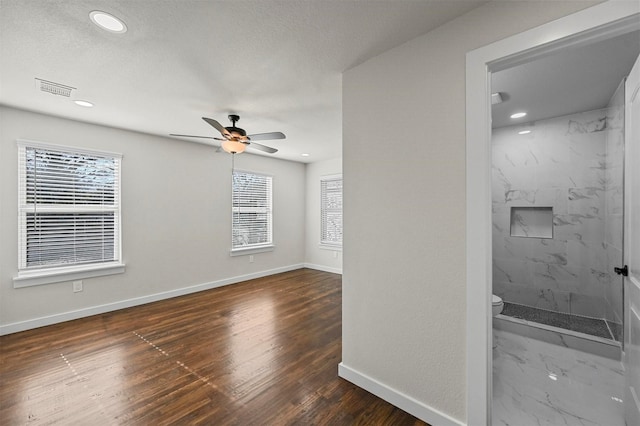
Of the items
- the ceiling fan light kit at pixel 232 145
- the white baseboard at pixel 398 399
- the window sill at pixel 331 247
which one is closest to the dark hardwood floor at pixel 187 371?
the white baseboard at pixel 398 399

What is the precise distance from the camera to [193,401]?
6.32 ft

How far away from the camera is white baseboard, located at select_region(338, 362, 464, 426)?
65.7 inches

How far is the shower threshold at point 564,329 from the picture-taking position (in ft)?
8.26

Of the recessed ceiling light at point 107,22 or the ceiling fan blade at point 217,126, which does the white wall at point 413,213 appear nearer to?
the ceiling fan blade at point 217,126

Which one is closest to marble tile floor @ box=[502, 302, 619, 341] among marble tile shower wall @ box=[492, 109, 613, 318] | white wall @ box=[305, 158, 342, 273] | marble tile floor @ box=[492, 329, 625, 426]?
marble tile shower wall @ box=[492, 109, 613, 318]

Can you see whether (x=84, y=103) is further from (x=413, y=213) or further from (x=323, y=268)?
(x=323, y=268)

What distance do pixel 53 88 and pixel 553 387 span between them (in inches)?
194

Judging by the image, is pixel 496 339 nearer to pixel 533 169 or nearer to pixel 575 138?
pixel 533 169

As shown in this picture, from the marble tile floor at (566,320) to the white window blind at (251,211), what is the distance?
435 cm

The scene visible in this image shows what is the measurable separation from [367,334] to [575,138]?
3.43m

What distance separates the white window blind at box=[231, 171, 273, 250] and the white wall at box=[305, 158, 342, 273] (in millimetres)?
1053

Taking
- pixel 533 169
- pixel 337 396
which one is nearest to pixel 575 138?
pixel 533 169

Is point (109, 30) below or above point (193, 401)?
above

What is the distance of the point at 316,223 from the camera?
645cm
